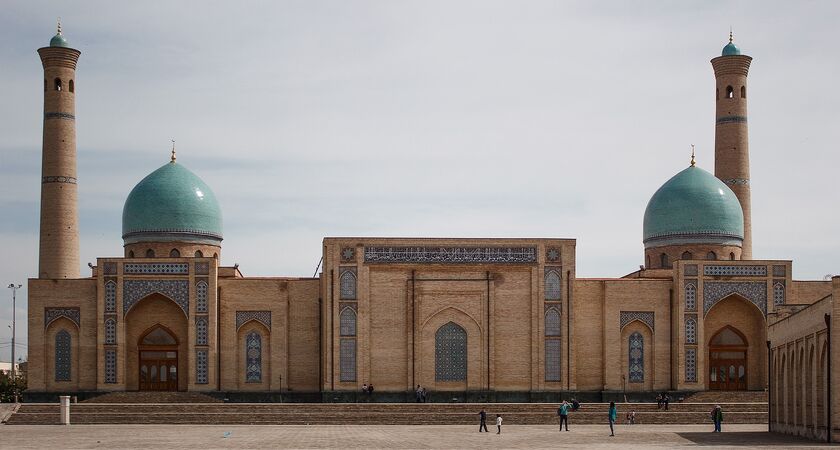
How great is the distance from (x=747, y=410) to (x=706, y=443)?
9.17 metres

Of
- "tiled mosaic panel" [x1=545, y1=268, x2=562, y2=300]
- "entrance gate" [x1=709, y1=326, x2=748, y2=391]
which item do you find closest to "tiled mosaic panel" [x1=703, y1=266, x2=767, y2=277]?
"entrance gate" [x1=709, y1=326, x2=748, y2=391]

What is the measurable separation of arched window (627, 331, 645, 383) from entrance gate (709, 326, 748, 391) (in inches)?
77.4

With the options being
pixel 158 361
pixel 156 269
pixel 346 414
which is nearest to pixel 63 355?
pixel 158 361

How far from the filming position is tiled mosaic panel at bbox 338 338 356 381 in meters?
37.3

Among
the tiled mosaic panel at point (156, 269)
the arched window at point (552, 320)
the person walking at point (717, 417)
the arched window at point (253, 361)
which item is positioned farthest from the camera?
the arched window at point (253, 361)

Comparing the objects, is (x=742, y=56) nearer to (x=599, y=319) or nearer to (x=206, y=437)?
(x=599, y=319)

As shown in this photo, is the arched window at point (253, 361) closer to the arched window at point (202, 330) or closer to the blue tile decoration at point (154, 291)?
the arched window at point (202, 330)

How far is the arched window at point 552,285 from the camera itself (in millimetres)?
37844

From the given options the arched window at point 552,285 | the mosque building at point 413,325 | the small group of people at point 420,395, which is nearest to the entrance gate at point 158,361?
the mosque building at point 413,325

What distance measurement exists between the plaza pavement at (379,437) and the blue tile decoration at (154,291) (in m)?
5.83

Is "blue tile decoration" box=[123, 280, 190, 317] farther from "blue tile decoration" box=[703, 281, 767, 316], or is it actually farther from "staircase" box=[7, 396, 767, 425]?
"blue tile decoration" box=[703, 281, 767, 316]

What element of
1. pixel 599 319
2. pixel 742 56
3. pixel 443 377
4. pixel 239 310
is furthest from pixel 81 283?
pixel 742 56

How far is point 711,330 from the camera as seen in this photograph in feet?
126

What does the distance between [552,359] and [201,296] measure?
9.87m
